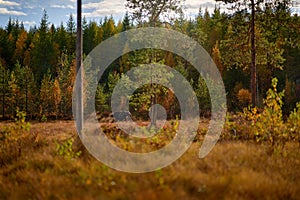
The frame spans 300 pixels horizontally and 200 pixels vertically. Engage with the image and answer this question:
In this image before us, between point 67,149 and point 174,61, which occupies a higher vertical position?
point 174,61

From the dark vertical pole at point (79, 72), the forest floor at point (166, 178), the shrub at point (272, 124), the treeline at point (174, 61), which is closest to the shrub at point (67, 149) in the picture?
the forest floor at point (166, 178)

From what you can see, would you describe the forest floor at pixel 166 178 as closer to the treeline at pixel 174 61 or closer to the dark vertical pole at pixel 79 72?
the dark vertical pole at pixel 79 72

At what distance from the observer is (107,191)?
5.46 meters

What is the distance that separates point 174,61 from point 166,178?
170 feet

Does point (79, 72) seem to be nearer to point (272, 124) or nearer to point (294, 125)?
point (272, 124)

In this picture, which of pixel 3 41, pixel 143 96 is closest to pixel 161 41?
pixel 143 96

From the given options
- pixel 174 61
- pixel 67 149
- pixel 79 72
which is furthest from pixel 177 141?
pixel 174 61

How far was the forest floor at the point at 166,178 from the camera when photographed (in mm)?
5375

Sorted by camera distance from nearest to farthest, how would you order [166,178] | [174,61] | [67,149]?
[166,178]
[67,149]
[174,61]

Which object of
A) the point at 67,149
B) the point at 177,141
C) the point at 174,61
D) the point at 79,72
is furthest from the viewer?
the point at 174,61

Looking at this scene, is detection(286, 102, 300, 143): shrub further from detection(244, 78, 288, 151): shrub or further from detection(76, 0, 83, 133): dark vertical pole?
detection(76, 0, 83, 133): dark vertical pole

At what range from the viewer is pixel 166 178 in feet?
19.2

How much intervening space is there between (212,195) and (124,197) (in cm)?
139

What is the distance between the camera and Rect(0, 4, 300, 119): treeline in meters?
16.9
